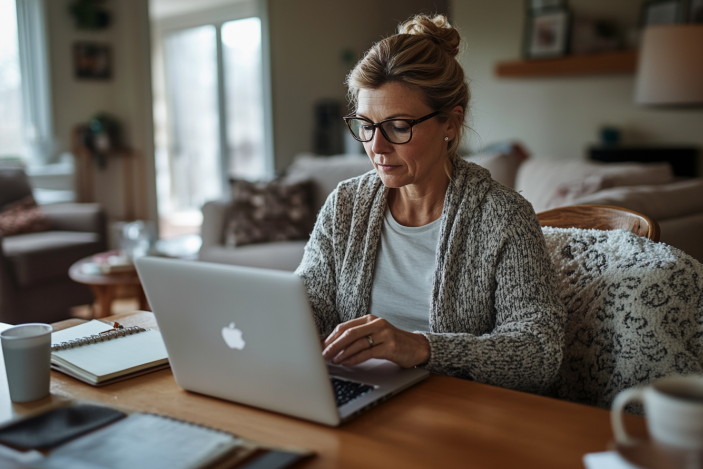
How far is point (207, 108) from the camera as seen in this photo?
6574 millimetres

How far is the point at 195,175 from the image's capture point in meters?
6.98

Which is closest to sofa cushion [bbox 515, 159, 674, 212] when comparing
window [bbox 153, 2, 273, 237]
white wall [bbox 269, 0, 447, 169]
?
white wall [bbox 269, 0, 447, 169]

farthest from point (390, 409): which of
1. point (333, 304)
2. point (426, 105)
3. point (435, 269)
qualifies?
point (426, 105)

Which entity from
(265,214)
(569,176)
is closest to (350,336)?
(569,176)

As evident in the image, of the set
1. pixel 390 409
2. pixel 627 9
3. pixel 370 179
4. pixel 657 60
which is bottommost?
pixel 390 409

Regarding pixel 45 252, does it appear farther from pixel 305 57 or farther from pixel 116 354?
pixel 305 57

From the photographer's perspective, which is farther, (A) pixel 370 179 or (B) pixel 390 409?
(A) pixel 370 179

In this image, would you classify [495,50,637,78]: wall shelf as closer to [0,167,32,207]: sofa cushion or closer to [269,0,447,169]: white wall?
[269,0,447,169]: white wall

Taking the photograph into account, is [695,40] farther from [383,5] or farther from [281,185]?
[383,5]

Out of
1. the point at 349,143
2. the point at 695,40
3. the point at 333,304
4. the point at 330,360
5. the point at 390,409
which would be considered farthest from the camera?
the point at 349,143

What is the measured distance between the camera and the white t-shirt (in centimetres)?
125

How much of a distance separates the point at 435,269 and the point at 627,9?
4867 mm

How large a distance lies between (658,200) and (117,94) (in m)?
4.62

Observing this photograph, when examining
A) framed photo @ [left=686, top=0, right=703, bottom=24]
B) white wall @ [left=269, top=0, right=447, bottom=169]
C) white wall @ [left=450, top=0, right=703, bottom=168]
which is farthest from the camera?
white wall @ [left=269, top=0, right=447, bottom=169]
